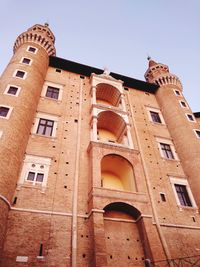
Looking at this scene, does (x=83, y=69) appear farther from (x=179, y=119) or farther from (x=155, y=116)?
(x=179, y=119)

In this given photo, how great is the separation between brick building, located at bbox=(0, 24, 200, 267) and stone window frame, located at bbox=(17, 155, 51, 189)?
0.20 feet

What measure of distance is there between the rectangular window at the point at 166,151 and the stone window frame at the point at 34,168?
32.7 ft

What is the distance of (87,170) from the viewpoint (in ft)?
47.7

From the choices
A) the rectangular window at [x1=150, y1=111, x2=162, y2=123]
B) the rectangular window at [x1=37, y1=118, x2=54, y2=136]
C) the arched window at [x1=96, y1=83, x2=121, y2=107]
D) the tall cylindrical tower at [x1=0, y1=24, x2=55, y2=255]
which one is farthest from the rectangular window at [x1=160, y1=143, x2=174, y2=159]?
the tall cylindrical tower at [x1=0, y1=24, x2=55, y2=255]

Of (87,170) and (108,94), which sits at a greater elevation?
(108,94)

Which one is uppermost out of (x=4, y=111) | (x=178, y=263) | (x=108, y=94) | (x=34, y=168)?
(x=108, y=94)

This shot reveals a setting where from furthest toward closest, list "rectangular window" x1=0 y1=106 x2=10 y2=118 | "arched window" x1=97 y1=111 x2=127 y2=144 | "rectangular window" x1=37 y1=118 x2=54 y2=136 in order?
1. "arched window" x1=97 y1=111 x2=127 y2=144
2. "rectangular window" x1=37 y1=118 x2=54 y2=136
3. "rectangular window" x1=0 y1=106 x2=10 y2=118

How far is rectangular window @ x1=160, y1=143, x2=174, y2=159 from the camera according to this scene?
18.6m

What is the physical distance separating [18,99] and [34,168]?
5.11 metres

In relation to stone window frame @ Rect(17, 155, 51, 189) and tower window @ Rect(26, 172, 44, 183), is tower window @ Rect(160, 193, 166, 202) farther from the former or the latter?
tower window @ Rect(26, 172, 44, 183)

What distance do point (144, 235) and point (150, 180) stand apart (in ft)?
14.6

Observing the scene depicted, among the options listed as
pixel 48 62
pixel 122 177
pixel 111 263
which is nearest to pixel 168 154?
pixel 122 177

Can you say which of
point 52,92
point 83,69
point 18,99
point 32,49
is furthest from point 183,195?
point 32,49

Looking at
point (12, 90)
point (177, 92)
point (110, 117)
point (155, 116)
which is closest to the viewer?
point (12, 90)
